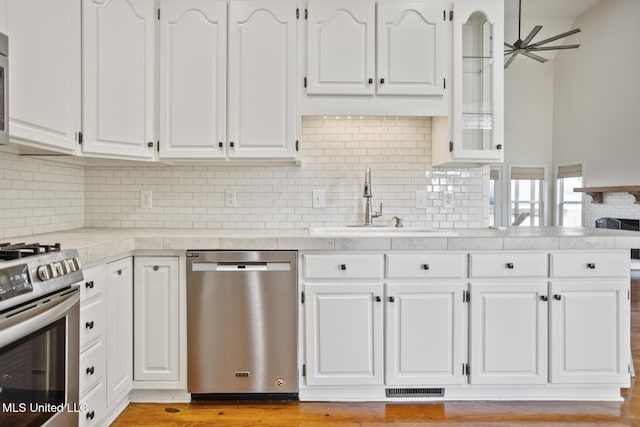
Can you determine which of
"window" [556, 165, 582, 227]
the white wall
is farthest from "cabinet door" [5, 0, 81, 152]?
"window" [556, 165, 582, 227]

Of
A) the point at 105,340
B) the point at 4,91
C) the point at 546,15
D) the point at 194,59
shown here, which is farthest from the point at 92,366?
the point at 546,15

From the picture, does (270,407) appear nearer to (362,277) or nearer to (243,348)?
(243,348)

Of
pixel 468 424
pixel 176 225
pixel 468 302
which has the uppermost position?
pixel 176 225

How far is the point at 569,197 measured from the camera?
8008 millimetres

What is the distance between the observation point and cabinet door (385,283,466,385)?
7.02 feet

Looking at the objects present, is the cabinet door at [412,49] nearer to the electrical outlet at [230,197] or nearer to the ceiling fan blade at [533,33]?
the electrical outlet at [230,197]

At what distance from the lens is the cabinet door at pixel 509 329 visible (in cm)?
215

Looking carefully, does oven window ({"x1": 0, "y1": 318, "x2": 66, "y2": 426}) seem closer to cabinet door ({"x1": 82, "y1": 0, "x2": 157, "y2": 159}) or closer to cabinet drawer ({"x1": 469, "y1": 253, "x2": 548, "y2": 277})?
cabinet door ({"x1": 82, "y1": 0, "x2": 157, "y2": 159})

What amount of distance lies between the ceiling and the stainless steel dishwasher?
6069 millimetres

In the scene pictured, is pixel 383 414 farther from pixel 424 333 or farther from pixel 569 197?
pixel 569 197

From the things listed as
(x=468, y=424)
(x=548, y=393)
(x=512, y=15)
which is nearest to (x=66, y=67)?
(x=468, y=424)

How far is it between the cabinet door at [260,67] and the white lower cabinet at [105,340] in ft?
3.21

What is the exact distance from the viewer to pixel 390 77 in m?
2.41

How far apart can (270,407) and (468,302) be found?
120 cm
